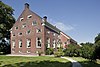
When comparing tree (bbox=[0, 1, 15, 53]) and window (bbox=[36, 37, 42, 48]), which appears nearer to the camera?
window (bbox=[36, 37, 42, 48])

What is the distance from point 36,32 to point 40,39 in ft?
7.20

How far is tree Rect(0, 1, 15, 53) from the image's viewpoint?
192 ft

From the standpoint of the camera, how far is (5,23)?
5984 centimetres

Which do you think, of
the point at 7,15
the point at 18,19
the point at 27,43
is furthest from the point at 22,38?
the point at 7,15

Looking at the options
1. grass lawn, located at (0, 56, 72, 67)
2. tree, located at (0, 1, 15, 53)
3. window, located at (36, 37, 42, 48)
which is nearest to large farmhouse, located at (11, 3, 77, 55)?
window, located at (36, 37, 42, 48)

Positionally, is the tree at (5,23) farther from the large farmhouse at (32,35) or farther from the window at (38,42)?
the window at (38,42)

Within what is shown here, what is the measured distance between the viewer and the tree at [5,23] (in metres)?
58.4

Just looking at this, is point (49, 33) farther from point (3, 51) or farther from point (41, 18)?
point (3, 51)

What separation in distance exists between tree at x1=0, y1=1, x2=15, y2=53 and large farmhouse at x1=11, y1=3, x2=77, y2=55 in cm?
565

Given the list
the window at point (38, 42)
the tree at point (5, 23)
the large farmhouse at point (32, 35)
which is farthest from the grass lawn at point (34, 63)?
the tree at point (5, 23)

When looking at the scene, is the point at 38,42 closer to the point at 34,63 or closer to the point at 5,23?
the point at 5,23

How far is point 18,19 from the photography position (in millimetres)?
54031


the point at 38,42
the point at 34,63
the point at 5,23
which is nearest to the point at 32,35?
the point at 38,42

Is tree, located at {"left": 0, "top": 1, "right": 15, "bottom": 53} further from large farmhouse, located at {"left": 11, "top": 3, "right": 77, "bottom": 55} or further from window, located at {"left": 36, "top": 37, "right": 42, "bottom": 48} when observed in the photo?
window, located at {"left": 36, "top": 37, "right": 42, "bottom": 48}
